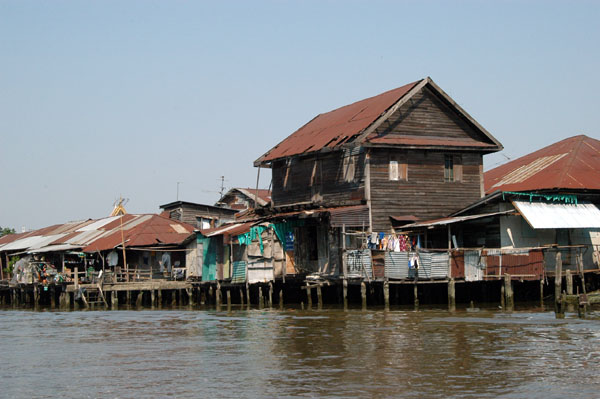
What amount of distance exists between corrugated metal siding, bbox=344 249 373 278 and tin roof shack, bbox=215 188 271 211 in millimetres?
31461

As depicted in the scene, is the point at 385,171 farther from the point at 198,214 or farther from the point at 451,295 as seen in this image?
the point at 198,214

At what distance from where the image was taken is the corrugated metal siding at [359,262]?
108 feet

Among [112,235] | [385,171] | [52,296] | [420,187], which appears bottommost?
[52,296]

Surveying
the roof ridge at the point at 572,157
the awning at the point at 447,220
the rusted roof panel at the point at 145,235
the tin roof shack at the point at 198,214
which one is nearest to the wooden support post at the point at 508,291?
the awning at the point at 447,220

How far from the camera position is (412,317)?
2936 centimetres

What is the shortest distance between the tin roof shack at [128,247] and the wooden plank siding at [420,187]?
1358 cm

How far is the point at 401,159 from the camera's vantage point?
36.6 m

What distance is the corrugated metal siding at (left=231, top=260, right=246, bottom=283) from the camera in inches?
1545

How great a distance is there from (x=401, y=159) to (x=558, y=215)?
7.33m

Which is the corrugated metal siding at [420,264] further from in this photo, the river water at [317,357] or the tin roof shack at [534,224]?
the river water at [317,357]

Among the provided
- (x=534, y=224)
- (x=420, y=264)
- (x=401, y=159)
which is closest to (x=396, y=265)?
(x=420, y=264)

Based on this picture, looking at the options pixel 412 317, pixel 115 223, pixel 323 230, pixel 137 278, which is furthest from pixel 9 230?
pixel 412 317

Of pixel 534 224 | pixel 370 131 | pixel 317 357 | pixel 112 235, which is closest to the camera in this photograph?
pixel 317 357

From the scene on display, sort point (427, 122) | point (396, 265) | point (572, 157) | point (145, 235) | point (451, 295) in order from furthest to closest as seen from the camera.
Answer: point (145, 235)
point (572, 157)
point (427, 122)
point (396, 265)
point (451, 295)
